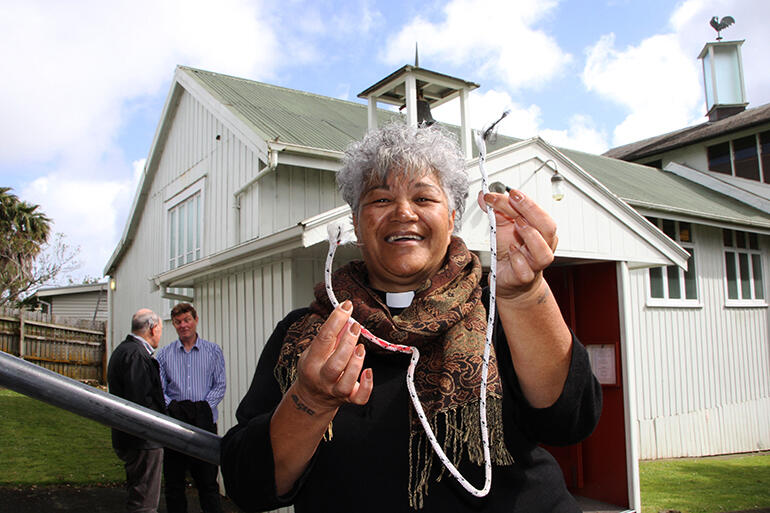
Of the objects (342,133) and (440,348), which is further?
(342,133)

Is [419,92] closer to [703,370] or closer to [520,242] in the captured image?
[520,242]

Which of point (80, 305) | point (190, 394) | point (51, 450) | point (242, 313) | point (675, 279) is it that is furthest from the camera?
point (80, 305)

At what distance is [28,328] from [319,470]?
61.7 feet

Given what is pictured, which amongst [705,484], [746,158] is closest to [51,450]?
[705,484]

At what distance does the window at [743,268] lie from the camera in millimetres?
12766

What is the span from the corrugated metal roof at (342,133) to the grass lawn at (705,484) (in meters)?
4.74

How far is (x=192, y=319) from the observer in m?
6.06

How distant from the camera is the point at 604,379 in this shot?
21.0 ft

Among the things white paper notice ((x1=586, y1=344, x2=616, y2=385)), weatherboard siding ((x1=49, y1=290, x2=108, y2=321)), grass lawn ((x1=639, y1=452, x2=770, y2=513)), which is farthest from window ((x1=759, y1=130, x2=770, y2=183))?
weatherboard siding ((x1=49, y1=290, x2=108, y2=321))

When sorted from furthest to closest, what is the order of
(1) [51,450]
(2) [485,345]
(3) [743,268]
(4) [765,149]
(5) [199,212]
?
(4) [765,149] → (3) [743,268] → (5) [199,212] → (1) [51,450] → (2) [485,345]

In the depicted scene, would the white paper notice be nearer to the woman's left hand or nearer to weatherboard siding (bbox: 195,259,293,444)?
weatherboard siding (bbox: 195,259,293,444)

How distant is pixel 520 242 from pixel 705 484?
30.4 feet

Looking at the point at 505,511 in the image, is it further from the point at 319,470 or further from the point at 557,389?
the point at 319,470

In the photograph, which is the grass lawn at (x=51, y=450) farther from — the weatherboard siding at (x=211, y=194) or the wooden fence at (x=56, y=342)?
the wooden fence at (x=56, y=342)
